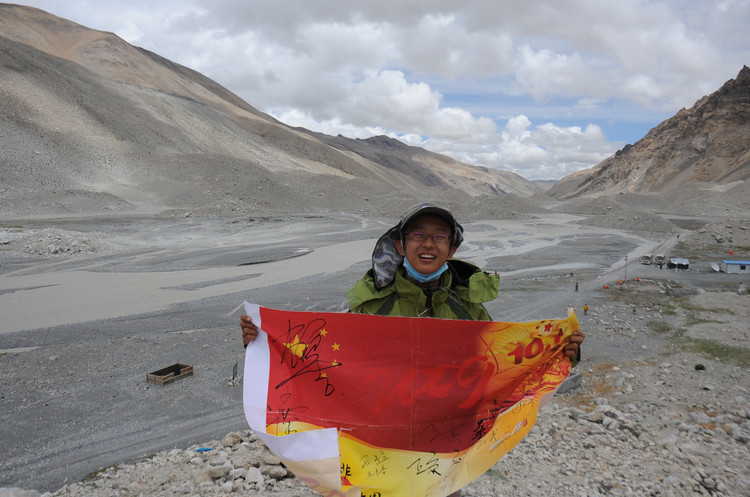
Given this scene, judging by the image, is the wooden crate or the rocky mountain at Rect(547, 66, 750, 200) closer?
the wooden crate

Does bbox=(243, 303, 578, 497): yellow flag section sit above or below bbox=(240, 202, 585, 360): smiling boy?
below

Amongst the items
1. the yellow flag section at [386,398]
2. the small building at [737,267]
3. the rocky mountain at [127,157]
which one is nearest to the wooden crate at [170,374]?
the yellow flag section at [386,398]

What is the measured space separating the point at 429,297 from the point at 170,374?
709cm

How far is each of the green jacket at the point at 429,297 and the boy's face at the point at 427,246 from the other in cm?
12

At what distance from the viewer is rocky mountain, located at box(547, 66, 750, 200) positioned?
3644 inches

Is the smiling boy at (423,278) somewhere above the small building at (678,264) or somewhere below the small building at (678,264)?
above

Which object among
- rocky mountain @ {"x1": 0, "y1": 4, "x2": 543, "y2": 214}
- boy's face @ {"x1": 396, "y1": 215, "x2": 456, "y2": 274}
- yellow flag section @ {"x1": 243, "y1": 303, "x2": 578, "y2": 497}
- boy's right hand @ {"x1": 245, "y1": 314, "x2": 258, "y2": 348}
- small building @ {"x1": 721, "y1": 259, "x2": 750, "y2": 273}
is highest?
rocky mountain @ {"x1": 0, "y1": 4, "x2": 543, "y2": 214}

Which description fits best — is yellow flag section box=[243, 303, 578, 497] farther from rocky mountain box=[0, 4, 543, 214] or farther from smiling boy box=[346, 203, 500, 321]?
rocky mountain box=[0, 4, 543, 214]

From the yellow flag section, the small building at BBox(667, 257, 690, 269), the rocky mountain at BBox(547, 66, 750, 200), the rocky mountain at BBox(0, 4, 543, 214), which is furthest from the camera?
the rocky mountain at BBox(547, 66, 750, 200)

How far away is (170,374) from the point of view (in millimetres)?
8500

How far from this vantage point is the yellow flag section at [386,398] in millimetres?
2689

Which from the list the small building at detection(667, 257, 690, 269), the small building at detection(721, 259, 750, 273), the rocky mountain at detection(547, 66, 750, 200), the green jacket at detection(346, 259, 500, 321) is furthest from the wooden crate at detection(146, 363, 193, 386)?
the rocky mountain at detection(547, 66, 750, 200)

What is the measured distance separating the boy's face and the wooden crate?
701cm

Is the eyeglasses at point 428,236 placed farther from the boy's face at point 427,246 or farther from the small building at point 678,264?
the small building at point 678,264
